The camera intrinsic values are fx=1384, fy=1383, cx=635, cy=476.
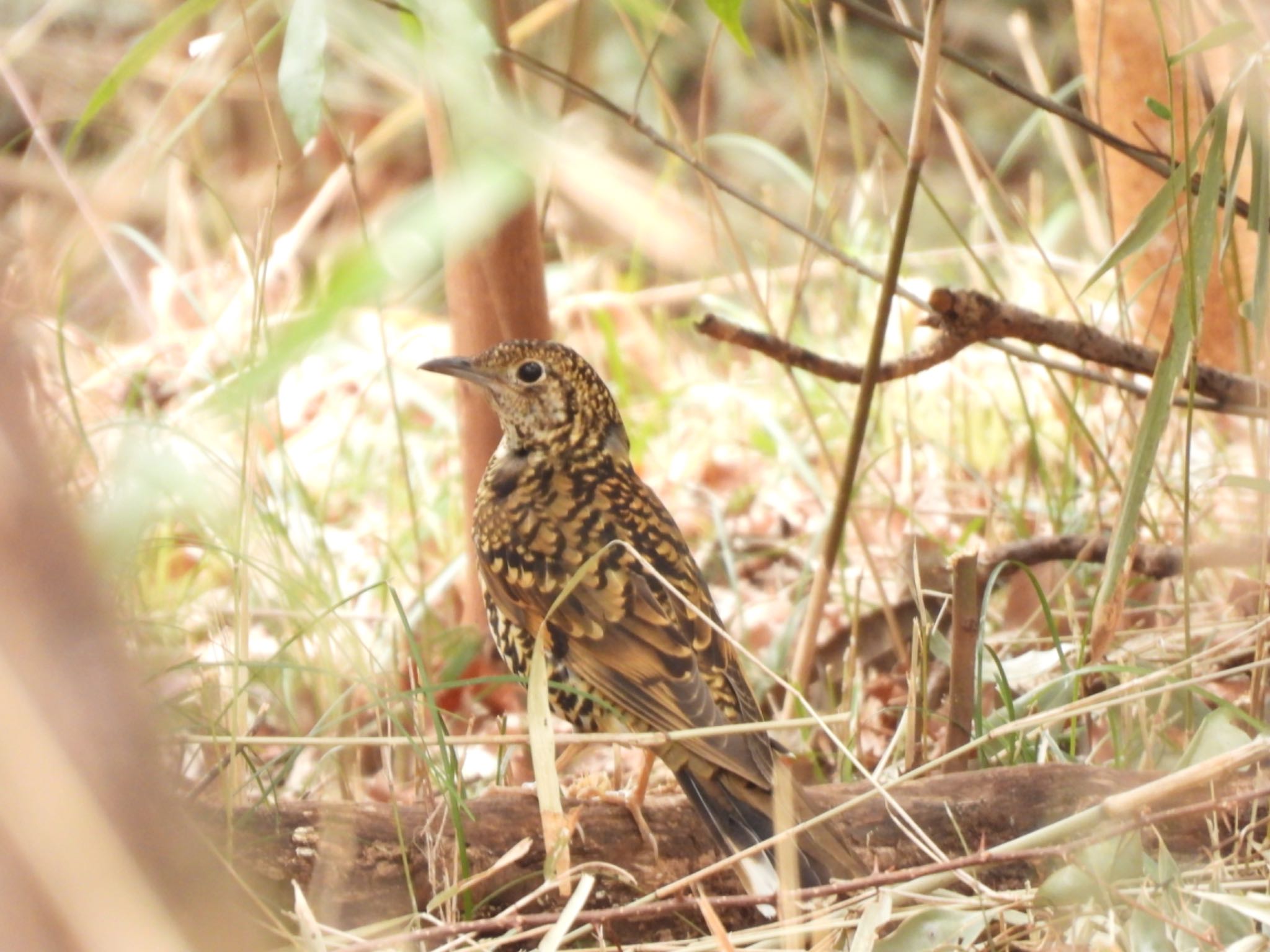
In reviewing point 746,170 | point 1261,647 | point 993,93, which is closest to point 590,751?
point 1261,647

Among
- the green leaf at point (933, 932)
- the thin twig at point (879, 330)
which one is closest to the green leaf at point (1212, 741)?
the green leaf at point (933, 932)

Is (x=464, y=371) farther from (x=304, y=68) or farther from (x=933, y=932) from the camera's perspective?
(x=933, y=932)

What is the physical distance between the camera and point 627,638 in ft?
9.54

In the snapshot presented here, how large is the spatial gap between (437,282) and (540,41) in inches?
59.7

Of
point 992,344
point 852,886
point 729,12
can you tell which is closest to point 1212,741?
point 852,886

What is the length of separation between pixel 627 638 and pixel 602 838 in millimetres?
533

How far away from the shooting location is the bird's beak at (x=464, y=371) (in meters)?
3.29

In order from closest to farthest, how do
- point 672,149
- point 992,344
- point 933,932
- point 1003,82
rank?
point 933,932 → point 1003,82 → point 672,149 → point 992,344

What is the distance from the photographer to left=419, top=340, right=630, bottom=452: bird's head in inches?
135

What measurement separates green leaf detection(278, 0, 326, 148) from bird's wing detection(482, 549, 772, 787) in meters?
1.15

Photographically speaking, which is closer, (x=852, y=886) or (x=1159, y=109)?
(x=852, y=886)

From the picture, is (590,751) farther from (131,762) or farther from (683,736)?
(131,762)

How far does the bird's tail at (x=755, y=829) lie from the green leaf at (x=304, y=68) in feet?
4.42

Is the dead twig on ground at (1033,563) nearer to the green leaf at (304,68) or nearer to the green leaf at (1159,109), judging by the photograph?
the green leaf at (1159,109)
